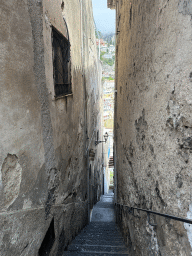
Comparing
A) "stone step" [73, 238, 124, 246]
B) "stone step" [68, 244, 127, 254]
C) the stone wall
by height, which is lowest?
"stone step" [73, 238, 124, 246]

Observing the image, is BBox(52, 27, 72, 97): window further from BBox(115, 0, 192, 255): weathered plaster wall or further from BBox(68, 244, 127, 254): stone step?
BBox(68, 244, 127, 254): stone step

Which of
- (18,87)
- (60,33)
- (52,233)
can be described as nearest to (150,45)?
(18,87)

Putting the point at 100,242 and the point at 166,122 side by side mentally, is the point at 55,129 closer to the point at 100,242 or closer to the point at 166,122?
the point at 166,122

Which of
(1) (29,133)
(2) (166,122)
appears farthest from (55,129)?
(2) (166,122)

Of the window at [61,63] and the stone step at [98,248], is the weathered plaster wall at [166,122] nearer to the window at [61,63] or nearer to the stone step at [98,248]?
the stone step at [98,248]

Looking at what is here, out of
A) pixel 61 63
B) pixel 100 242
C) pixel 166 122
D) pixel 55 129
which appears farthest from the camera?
pixel 100 242

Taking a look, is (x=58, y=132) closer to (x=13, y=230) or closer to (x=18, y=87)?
(x=18, y=87)

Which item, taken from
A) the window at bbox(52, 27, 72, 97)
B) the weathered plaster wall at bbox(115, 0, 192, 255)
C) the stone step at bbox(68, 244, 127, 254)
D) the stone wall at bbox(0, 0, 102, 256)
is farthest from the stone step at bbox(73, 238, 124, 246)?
the window at bbox(52, 27, 72, 97)

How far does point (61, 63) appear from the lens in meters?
3.07

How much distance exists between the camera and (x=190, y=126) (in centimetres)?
121

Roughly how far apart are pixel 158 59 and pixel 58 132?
171cm

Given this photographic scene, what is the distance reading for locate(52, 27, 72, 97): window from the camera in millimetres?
2688

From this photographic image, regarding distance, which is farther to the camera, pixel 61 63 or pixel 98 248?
pixel 98 248

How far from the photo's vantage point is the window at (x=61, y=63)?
269cm
